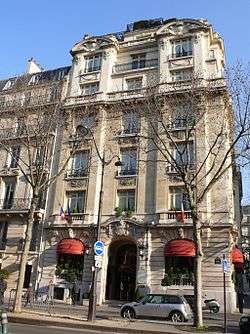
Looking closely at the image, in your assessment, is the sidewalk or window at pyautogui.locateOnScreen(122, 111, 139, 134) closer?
the sidewalk

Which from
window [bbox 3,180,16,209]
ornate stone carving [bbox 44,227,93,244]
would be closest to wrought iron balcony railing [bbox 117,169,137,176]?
ornate stone carving [bbox 44,227,93,244]

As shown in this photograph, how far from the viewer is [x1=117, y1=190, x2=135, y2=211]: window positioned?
98.3ft

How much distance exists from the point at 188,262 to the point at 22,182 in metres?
15.0

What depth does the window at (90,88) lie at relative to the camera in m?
35.3

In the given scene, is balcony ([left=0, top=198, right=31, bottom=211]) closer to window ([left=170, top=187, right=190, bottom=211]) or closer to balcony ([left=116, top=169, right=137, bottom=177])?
balcony ([left=116, top=169, right=137, bottom=177])

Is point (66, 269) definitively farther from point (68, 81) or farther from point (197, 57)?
point (197, 57)

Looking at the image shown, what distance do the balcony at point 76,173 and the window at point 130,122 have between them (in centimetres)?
450

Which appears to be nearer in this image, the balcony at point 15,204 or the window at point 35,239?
the window at point 35,239

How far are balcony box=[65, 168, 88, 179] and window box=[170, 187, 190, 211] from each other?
713cm

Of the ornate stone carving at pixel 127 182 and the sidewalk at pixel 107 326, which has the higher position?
the ornate stone carving at pixel 127 182

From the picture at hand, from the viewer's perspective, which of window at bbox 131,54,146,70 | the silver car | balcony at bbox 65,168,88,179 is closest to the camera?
the silver car

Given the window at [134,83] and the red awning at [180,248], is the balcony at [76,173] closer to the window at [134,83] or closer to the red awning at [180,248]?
the window at [134,83]

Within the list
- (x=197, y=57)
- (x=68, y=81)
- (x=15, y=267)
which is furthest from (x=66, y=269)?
(x=197, y=57)

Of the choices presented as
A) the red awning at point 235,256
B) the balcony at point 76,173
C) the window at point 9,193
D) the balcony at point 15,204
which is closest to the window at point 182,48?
the balcony at point 76,173
